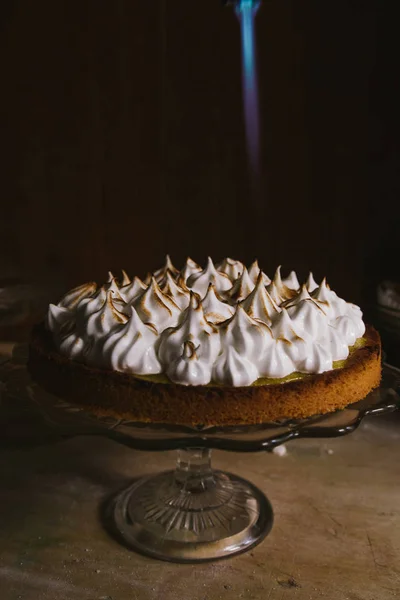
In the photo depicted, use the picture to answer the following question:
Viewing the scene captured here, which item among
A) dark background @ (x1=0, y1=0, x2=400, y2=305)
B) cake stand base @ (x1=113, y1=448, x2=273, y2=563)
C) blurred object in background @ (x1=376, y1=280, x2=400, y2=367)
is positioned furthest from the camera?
dark background @ (x1=0, y1=0, x2=400, y2=305)

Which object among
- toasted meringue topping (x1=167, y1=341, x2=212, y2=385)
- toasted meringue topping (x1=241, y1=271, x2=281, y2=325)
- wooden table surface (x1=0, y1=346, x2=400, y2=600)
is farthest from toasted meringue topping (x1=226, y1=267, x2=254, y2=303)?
wooden table surface (x1=0, y1=346, x2=400, y2=600)

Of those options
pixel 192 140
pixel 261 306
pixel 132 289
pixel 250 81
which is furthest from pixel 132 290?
pixel 250 81

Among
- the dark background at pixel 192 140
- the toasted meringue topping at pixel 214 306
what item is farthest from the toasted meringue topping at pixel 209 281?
the dark background at pixel 192 140

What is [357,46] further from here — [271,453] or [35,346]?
[35,346]

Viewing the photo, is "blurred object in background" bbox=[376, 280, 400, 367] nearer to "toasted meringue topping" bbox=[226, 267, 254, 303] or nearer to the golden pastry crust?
"toasted meringue topping" bbox=[226, 267, 254, 303]

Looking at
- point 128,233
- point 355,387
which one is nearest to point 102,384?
point 355,387

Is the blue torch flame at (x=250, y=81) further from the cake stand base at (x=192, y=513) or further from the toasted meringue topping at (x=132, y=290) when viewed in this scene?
the cake stand base at (x=192, y=513)
